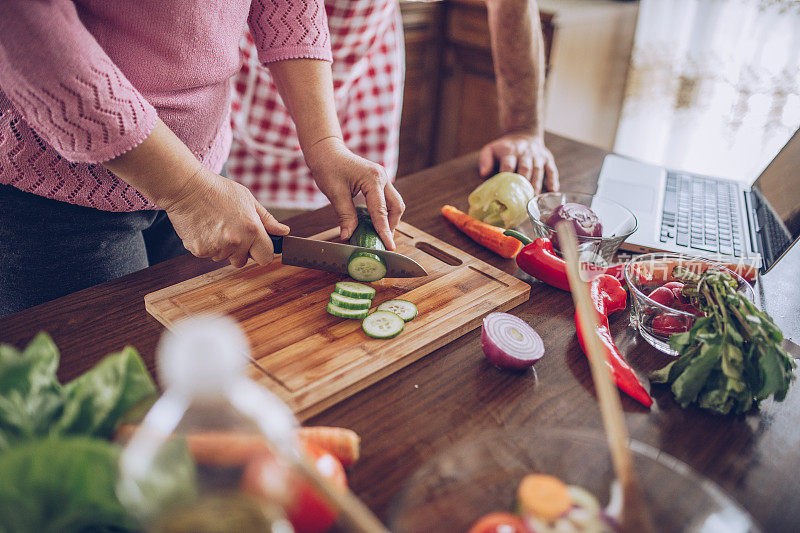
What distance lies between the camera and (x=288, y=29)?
1.43 meters

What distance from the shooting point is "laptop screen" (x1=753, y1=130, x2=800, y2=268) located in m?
1.35

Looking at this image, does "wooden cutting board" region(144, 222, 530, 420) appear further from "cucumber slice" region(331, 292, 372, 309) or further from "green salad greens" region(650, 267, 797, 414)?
"green salad greens" region(650, 267, 797, 414)

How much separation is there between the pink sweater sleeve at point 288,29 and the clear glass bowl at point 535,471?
3.60 feet

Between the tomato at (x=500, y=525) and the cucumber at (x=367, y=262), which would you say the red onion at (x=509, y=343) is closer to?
the cucumber at (x=367, y=262)

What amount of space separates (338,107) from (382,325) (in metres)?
1.67

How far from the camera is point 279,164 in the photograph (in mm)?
2654

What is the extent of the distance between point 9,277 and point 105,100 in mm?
597

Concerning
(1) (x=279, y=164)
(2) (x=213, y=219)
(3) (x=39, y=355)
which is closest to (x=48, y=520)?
(3) (x=39, y=355)

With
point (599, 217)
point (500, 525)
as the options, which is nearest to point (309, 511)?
point (500, 525)

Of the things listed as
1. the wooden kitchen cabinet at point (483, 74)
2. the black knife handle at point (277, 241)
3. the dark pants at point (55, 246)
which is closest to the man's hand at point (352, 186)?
the black knife handle at point (277, 241)

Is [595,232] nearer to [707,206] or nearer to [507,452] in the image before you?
[707,206]

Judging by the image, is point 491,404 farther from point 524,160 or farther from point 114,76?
point 524,160

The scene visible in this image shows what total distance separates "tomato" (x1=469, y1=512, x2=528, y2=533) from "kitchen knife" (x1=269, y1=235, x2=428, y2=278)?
670mm

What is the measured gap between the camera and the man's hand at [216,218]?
3.74 ft
